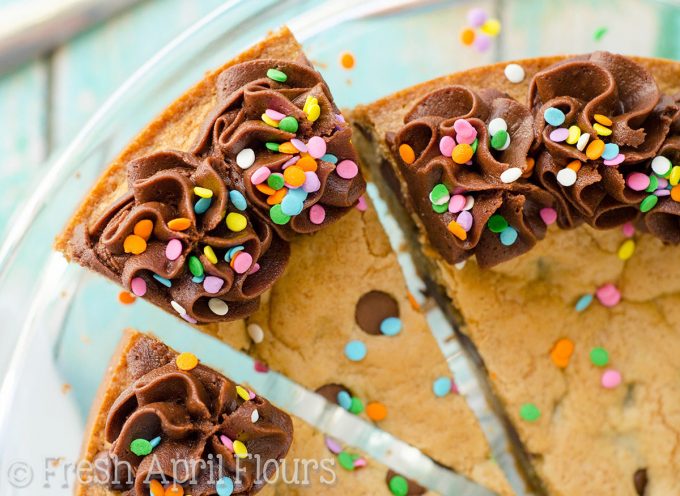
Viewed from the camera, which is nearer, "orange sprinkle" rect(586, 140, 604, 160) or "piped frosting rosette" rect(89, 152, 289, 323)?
"piped frosting rosette" rect(89, 152, 289, 323)

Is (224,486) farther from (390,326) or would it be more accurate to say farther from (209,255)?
(390,326)

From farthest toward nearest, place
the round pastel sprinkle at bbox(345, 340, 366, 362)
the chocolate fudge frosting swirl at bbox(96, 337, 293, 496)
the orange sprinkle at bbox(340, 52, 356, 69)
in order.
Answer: the orange sprinkle at bbox(340, 52, 356, 69) → the round pastel sprinkle at bbox(345, 340, 366, 362) → the chocolate fudge frosting swirl at bbox(96, 337, 293, 496)

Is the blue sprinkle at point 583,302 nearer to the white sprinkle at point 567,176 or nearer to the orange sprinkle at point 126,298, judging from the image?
the white sprinkle at point 567,176

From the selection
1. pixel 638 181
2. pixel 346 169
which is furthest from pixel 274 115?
pixel 638 181

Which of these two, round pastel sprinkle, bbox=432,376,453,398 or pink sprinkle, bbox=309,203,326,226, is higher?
pink sprinkle, bbox=309,203,326,226

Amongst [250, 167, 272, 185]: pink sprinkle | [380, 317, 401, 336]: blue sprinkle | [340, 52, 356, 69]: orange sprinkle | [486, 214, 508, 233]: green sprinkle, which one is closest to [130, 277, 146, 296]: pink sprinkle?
[250, 167, 272, 185]: pink sprinkle

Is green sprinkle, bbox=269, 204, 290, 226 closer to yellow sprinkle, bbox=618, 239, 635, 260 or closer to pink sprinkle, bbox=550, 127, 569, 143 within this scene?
pink sprinkle, bbox=550, 127, 569, 143

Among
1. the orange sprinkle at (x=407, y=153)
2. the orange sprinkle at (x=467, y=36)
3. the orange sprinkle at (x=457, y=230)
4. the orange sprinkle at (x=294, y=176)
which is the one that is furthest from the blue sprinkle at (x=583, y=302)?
the orange sprinkle at (x=294, y=176)

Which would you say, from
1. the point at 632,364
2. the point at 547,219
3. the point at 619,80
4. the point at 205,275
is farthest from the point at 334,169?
the point at 632,364

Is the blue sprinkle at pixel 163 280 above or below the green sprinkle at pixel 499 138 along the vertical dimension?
above
